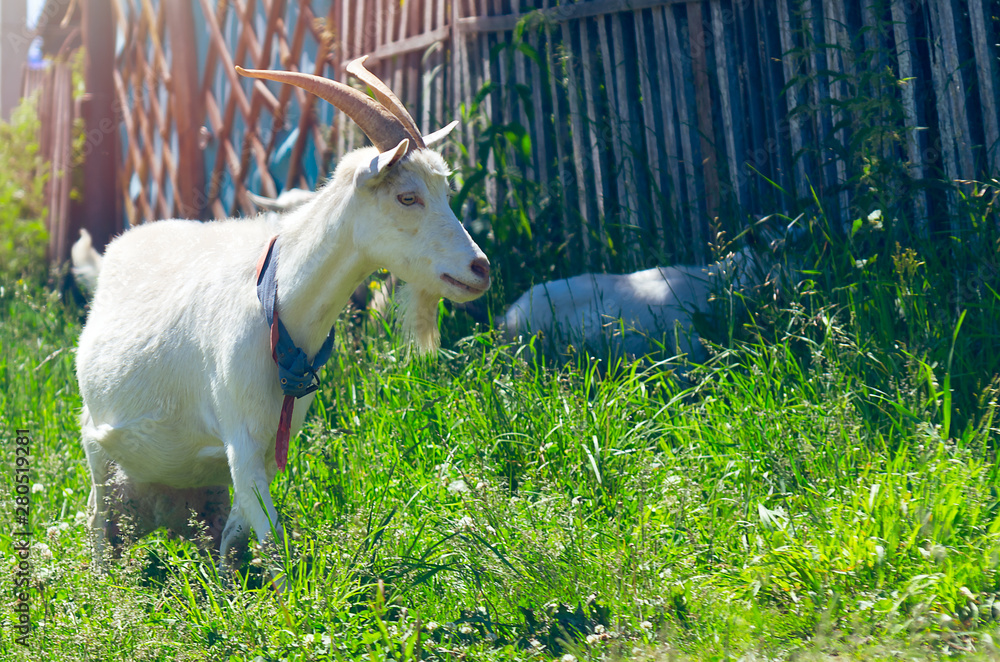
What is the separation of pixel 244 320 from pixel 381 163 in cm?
65

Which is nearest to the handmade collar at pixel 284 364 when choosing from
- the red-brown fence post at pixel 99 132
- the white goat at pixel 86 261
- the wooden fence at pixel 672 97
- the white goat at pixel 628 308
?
the white goat at pixel 628 308

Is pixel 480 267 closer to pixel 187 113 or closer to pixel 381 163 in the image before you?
pixel 381 163

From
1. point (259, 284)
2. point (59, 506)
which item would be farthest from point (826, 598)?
point (59, 506)

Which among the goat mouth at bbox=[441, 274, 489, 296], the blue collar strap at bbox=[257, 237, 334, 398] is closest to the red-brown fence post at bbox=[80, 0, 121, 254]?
the blue collar strap at bbox=[257, 237, 334, 398]

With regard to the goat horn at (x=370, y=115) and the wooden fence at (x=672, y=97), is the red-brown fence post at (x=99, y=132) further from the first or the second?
the goat horn at (x=370, y=115)

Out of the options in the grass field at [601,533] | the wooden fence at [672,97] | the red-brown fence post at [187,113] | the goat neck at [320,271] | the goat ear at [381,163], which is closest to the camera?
the grass field at [601,533]

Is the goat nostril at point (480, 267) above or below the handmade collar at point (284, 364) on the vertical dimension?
above

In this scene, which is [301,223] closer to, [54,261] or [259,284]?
[259,284]

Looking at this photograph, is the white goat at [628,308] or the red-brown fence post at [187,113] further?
the red-brown fence post at [187,113]

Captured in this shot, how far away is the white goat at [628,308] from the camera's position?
4.10 metres

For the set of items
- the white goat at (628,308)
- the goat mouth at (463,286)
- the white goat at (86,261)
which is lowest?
the white goat at (628,308)

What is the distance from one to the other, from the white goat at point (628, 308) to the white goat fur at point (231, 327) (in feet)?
4.60

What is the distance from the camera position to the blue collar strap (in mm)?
2609

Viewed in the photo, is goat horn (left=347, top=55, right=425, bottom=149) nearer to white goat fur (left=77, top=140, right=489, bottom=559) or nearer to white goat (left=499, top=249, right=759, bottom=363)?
white goat fur (left=77, top=140, right=489, bottom=559)
